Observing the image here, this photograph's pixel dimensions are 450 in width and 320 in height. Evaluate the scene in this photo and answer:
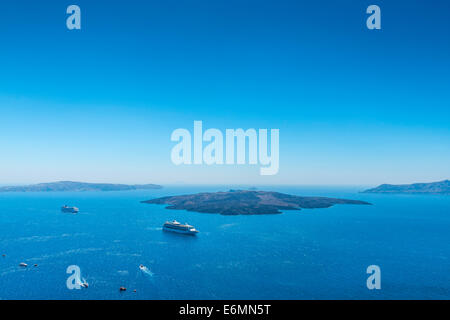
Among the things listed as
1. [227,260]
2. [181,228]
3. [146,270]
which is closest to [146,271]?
[146,270]

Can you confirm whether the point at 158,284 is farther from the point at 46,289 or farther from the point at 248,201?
the point at 248,201

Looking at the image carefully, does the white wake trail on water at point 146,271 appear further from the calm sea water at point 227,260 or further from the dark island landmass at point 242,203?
the dark island landmass at point 242,203

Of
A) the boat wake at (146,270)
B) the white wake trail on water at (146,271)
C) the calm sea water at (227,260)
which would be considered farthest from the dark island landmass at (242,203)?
the white wake trail on water at (146,271)

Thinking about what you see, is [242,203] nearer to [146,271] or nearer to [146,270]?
[146,270]
